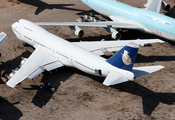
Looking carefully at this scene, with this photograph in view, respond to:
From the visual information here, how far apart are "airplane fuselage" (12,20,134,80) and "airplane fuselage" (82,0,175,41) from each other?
15.1 m

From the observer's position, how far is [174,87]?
31359mm

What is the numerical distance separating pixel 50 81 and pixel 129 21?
20.0 meters

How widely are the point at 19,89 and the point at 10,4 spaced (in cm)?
3235

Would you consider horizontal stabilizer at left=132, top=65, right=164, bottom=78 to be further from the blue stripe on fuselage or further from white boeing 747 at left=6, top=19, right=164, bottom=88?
the blue stripe on fuselage

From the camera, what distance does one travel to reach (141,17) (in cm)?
4100

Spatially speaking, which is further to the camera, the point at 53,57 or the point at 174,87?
the point at 53,57

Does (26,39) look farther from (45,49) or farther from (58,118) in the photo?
(58,118)

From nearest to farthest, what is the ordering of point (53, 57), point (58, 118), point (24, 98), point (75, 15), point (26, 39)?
point (58, 118) → point (24, 98) → point (53, 57) → point (26, 39) → point (75, 15)

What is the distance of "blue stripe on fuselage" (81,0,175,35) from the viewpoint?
38.4 meters

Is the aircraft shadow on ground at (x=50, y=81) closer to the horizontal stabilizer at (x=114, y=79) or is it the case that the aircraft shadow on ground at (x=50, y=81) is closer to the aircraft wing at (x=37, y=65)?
the aircraft wing at (x=37, y=65)

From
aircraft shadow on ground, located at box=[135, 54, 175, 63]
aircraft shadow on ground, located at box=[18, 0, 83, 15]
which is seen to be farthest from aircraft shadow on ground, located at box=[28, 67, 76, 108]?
aircraft shadow on ground, located at box=[18, 0, 83, 15]

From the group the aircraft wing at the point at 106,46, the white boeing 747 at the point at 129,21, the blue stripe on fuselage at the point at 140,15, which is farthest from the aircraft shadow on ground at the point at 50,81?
the blue stripe on fuselage at the point at 140,15

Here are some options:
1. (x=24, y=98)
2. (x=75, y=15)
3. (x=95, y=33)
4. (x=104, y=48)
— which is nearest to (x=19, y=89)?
(x=24, y=98)

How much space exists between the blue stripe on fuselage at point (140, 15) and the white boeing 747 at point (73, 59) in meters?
6.85
